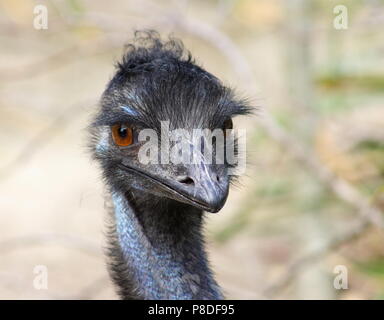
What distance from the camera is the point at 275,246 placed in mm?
6441

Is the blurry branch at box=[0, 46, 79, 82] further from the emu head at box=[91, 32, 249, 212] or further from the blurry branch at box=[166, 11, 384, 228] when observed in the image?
the emu head at box=[91, 32, 249, 212]

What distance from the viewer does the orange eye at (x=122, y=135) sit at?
254 cm

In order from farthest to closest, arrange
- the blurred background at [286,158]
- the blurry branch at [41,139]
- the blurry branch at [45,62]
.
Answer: the blurry branch at [45,62] < the blurry branch at [41,139] < the blurred background at [286,158]

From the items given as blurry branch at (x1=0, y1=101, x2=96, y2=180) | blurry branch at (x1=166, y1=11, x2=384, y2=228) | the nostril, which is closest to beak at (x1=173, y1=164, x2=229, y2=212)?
the nostril

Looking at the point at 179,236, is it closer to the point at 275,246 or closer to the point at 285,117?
the point at 285,117

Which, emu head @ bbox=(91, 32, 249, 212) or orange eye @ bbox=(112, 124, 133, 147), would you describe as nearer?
emu head @ bbox=(91, 32, 249, 212)

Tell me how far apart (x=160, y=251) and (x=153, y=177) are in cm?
26

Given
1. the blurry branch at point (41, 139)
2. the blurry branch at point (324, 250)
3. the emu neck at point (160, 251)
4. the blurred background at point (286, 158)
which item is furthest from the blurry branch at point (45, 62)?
the emu neck at point (160, 251)

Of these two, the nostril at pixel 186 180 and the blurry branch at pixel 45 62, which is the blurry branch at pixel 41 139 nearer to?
the blurry branch at pixel 45 62

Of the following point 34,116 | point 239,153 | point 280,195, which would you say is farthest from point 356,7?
point 34,116

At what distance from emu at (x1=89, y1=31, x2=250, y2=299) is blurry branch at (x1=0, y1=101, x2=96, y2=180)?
65 centimetres

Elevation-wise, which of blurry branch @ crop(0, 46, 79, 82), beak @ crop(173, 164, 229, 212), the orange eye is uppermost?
blurry branch @ crop(0, 46, 79, 82)

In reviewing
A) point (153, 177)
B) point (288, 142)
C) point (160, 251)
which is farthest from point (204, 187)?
point (288, 142)

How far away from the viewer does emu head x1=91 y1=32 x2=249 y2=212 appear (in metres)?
2.35
